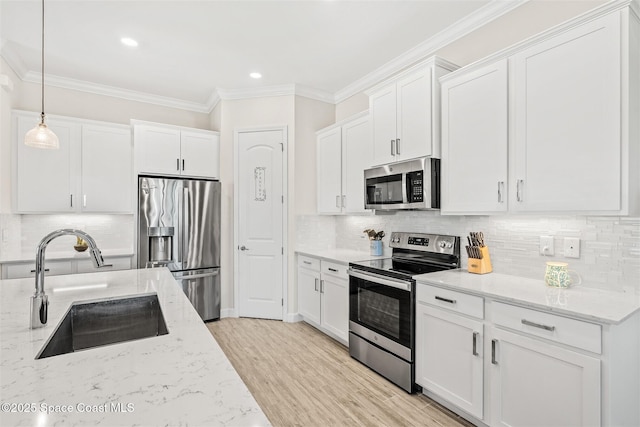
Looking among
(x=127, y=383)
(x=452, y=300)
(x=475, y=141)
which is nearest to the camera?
(x=127, y=383)

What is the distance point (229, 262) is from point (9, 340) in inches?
121

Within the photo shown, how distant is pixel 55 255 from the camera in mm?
3447

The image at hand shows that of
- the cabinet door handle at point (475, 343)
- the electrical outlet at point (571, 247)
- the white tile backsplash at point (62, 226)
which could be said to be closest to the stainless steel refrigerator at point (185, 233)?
the white tile backsplash at point (62, 226)

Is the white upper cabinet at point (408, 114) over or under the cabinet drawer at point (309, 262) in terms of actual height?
over

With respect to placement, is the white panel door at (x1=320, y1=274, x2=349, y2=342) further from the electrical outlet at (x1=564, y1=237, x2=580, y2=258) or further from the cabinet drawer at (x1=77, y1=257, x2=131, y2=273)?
the cabinet drawer at (x1=77, y1=257, x2=131, y2=273)

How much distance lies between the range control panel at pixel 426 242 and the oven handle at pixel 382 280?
576mm

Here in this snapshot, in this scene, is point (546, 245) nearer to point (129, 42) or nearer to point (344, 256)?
point (344, 256)

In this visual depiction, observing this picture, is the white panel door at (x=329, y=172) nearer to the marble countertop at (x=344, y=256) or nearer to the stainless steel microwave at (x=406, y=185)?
the marble countertop at (x=344, y=256)

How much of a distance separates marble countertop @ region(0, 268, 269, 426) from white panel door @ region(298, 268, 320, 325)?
245cm

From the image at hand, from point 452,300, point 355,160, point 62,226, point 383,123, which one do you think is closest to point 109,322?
point 452,300

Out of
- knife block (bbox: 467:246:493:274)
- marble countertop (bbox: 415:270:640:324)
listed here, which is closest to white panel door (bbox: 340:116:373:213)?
knife block (bbox: 467:246:493:274)

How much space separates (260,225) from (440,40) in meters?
2.76

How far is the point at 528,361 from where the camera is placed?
5.63 feet

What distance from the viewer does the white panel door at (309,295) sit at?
3641 millimetres
